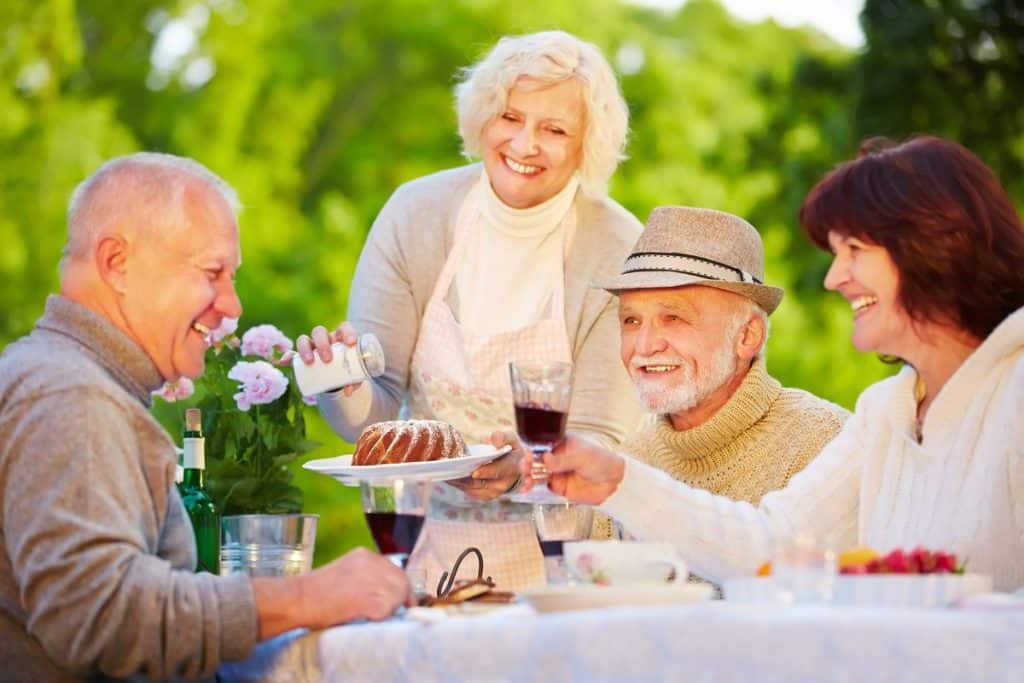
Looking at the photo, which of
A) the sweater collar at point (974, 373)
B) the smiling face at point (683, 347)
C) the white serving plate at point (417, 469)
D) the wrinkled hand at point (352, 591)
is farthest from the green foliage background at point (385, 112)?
the wrinkled hand at point (352, 591)

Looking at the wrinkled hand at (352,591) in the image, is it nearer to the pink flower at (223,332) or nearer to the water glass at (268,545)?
the water glass at (268,545)

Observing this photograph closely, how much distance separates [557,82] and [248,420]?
1.30m

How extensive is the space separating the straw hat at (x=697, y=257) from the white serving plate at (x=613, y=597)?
171 centimetres

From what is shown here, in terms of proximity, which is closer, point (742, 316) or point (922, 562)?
point (922, 562)

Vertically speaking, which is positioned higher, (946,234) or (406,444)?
(946,234)

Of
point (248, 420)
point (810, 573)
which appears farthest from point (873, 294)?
point (248, 420)

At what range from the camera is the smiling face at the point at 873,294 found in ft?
10.6

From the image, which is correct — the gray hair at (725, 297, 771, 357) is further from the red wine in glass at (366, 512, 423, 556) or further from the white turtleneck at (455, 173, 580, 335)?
the red wine in glass at (366, 512, 423, 556)

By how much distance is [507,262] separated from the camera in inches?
189

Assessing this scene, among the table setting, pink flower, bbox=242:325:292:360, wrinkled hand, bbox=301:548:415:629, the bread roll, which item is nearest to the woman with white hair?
pink flower, bbox=242:325:292:360

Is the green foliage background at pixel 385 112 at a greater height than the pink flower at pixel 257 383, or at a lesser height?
greater

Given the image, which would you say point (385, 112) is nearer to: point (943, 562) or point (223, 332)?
point (223, 332)

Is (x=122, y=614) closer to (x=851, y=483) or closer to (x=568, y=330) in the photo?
(x=851, y=483)

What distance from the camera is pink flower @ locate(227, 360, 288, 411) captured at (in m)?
4.11
